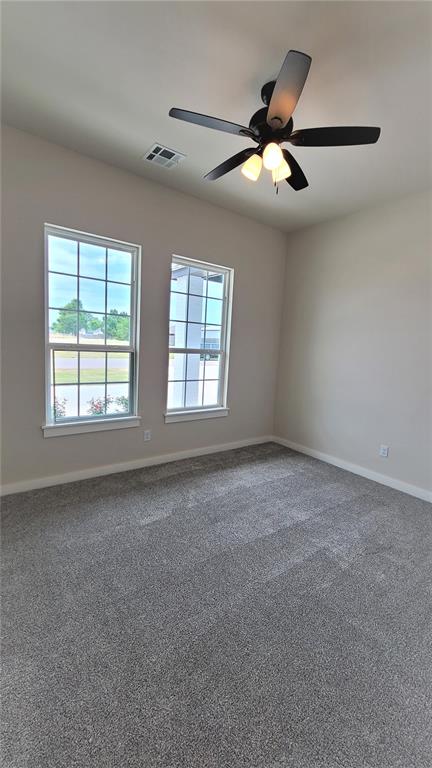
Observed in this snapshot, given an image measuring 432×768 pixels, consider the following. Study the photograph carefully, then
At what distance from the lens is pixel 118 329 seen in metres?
3.20

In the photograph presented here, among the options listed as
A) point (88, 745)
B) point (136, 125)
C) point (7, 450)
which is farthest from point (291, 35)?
point (7, 450)

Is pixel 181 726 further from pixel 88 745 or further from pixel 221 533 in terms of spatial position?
pixel 221 533

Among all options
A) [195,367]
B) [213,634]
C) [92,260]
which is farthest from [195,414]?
[213,634]

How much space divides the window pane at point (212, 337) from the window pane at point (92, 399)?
134 cm

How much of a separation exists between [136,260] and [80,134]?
1.03m

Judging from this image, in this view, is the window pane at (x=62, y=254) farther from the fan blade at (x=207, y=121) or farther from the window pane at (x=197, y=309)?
the fan blade at (x=207, y=121)

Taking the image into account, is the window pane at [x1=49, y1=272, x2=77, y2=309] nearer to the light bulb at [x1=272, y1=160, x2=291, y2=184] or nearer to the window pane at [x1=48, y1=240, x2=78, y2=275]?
the window pane at [x1=48, y1=240, x2=78, y2=275]

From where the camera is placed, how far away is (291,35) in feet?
5.28

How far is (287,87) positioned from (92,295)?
2174 millimetres

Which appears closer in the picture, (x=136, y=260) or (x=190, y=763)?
(x=190, y=763)

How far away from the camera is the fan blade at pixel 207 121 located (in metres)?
1.68

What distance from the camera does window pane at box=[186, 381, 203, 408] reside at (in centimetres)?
381

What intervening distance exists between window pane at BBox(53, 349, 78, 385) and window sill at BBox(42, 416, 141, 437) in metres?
0.39

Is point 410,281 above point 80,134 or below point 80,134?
below
